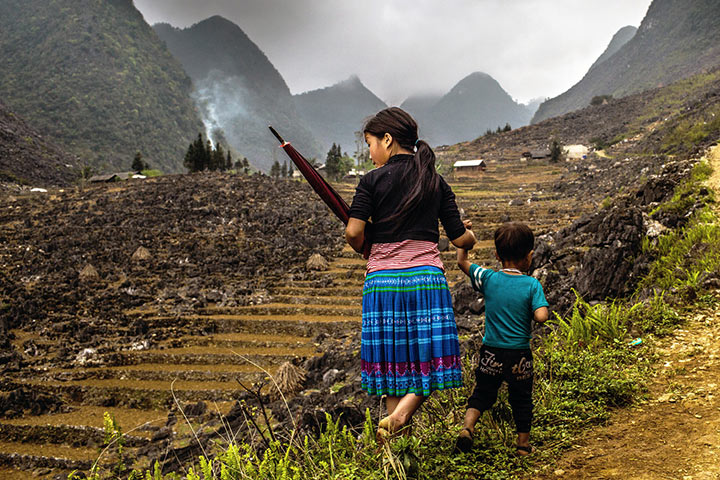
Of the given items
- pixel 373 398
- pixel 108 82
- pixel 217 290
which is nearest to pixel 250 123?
pixel 108 82

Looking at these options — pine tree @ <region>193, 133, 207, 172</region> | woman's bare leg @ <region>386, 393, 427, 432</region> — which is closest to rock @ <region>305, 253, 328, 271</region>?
woman's bare leg @ <region>386, 393, 427, 432</region>

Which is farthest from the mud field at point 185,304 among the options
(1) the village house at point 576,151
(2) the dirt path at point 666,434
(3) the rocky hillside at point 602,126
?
(3) the rocky hillside at point 602,126

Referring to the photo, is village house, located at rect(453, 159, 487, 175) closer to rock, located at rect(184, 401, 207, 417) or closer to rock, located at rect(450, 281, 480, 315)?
rock, located at rect(450, 281, 480, 315)

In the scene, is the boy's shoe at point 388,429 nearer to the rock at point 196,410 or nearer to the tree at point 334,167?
the rock at point 196,410

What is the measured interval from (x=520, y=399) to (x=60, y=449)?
12.8m

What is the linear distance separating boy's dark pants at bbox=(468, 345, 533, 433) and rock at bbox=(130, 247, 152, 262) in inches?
879

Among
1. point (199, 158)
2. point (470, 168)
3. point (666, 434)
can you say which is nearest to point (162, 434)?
point (666, 434)

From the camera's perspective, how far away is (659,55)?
103375 mm

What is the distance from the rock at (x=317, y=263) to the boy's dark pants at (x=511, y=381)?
17.7 m

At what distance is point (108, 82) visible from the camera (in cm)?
9512

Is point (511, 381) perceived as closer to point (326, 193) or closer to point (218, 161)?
point (326, 193)

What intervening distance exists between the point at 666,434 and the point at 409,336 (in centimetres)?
163

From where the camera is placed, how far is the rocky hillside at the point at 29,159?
49.0 metres

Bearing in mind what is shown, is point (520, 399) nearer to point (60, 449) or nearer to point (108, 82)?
point (60, 449)
